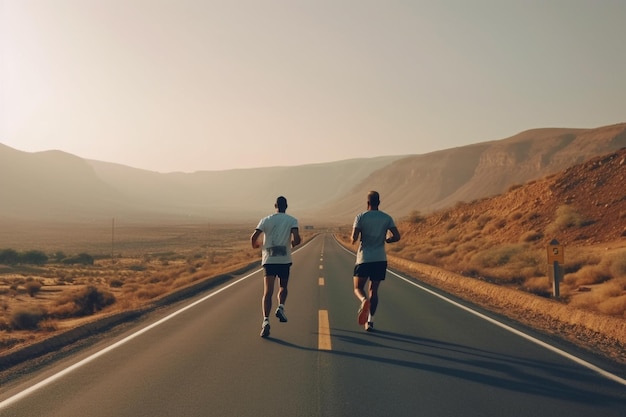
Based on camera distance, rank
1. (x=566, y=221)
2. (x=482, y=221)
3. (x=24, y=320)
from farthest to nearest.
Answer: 1. (x=482, y=221)
2. (x=566, y=221)
3. (x=24, y=320)

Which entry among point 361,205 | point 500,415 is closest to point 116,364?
point 500,415

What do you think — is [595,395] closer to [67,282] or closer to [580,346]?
[580,346]

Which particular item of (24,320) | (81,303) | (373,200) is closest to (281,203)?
(373,200)

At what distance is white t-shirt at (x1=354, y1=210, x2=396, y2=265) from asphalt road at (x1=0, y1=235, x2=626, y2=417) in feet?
4.35

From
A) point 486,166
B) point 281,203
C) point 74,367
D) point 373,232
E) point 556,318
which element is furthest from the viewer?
point 486,166

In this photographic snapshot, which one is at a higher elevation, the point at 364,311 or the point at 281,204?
the point at 281,204

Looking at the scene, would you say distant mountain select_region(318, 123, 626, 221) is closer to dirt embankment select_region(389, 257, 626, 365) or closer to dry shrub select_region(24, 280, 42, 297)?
Result: dirt embankment select_region(389, 257, 626, 365)

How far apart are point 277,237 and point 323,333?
6.08 ft

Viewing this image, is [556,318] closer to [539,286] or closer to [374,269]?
[374,269]

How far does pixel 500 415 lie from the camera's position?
5.10 m

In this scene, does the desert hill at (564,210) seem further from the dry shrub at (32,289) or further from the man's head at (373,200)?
the dry shrub at (32,289)

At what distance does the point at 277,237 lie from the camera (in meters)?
8.82

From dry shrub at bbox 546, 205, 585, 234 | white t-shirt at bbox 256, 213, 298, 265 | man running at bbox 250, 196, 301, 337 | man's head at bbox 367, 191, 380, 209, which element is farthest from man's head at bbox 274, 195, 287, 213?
dry shrub at bbox 546, 205, 585, 234

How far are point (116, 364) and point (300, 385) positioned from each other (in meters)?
2.81
